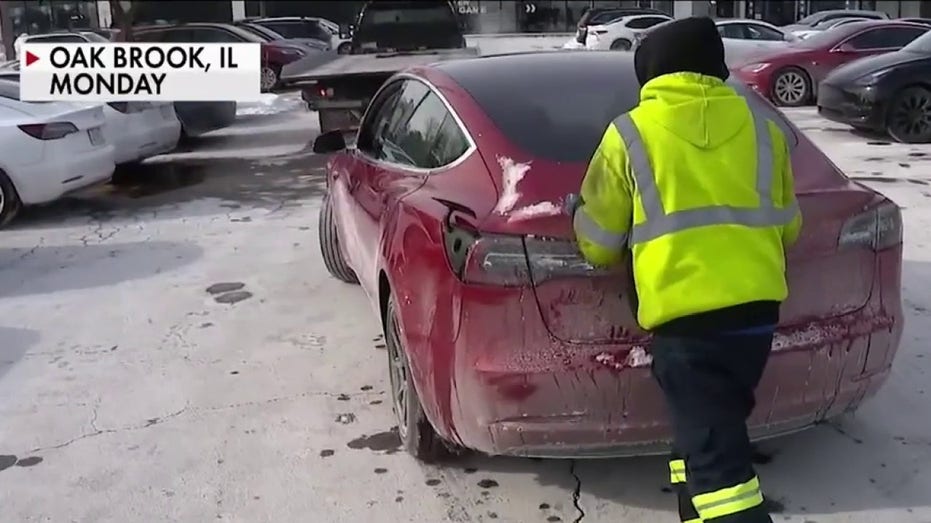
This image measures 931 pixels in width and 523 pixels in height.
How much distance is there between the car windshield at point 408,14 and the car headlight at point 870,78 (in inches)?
250

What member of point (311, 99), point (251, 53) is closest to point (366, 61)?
point (311, 99)

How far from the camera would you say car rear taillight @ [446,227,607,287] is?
10.9ft

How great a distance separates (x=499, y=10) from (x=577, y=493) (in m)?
45.6

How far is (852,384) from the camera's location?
3.63 m

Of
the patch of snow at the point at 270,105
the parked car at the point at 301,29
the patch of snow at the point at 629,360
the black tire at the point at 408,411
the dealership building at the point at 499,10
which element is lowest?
the black tire at the point at 408,411

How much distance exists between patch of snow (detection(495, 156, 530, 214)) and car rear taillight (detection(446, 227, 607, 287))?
167 millimetres

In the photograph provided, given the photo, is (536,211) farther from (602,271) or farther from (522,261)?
(602,271)

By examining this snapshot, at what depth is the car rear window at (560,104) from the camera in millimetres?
3982

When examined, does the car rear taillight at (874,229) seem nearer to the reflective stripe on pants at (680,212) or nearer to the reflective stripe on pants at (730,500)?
the reflective stripe on pants at (680,212)

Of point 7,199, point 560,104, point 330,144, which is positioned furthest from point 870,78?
point 7,199

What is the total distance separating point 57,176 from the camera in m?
9.20

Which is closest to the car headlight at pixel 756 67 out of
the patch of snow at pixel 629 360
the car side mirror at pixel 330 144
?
the car side mirror at pixel 330 144

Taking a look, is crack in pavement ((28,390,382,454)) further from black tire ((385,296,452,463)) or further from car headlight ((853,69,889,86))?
car headlight ((853,69,889,86))

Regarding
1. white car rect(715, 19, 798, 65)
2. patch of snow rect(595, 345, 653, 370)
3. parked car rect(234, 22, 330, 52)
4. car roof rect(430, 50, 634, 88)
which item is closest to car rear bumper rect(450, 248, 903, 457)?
patch of snow rect(595, 345, 653, 370)
